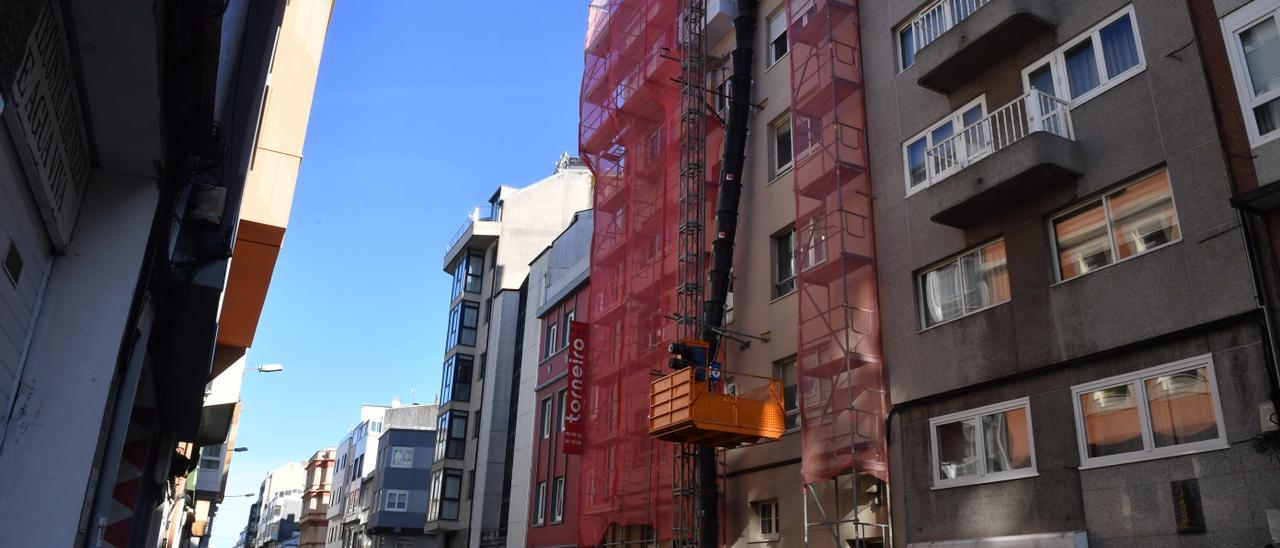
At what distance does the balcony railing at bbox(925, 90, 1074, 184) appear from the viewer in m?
13.8

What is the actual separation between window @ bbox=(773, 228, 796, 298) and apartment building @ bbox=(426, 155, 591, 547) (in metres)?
21.8

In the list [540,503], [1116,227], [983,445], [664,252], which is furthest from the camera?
[540,503]

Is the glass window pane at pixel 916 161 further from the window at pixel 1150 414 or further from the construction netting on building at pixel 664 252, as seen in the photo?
the window at pixel 1150 414

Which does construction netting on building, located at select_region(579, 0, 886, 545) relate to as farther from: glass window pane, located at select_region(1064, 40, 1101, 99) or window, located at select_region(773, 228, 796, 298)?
glass window pane, located at select_region(1064, 40, 1101, 99)

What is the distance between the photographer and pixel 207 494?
5975 cm

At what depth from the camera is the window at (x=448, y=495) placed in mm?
45219

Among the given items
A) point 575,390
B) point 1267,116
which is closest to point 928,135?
point 1267,116

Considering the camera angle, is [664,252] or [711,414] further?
[664,252]

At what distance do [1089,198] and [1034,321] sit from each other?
6.54 ft

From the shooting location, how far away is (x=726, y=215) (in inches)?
869

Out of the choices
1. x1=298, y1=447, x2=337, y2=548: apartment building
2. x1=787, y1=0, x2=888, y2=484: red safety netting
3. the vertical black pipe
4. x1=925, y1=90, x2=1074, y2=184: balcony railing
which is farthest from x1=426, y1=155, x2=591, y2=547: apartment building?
x1=298, y1=447, x2=337, y2=548: apartment building

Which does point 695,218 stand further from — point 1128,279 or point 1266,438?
point 1266,438

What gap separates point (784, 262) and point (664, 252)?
4.75m

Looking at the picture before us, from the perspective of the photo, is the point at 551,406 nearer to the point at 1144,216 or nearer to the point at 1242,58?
the point at 1144,216
